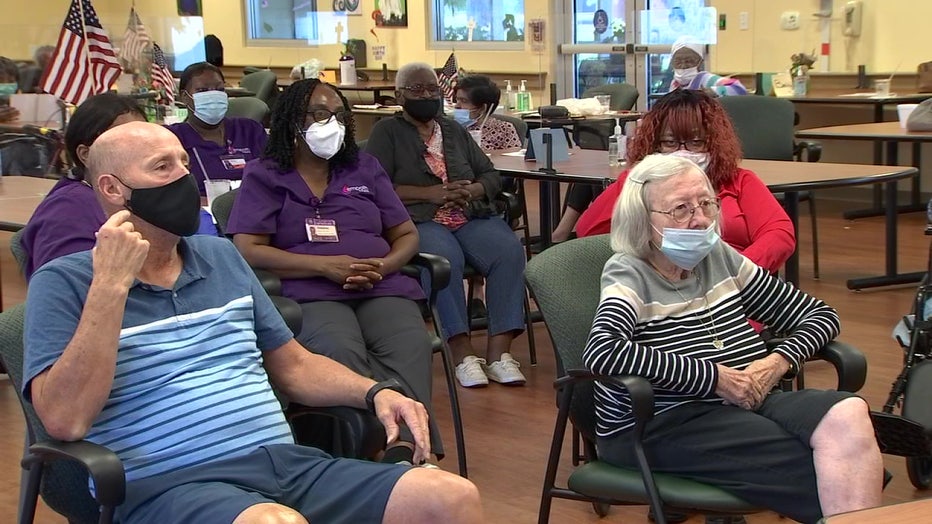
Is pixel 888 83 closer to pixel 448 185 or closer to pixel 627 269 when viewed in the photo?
pixel 448 185

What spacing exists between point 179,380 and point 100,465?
11.5 inches

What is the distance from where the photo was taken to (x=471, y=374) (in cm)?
448

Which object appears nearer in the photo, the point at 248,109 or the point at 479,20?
the point at 248,109

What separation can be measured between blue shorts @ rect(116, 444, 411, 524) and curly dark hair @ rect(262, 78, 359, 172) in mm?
1608

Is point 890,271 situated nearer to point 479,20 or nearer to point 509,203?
point 509,203

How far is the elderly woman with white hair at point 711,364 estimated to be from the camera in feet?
7.76

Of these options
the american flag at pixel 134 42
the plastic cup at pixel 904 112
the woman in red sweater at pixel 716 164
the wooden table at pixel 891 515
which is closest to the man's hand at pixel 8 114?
the american flag at pixel 134 42

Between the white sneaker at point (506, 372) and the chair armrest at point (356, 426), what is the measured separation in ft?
6.13

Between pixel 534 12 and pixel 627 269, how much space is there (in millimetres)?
8449

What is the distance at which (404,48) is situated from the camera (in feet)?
39.1

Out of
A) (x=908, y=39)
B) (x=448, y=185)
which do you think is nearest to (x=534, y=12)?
(x=908, y=39)

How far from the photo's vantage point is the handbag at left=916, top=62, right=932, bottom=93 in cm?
781

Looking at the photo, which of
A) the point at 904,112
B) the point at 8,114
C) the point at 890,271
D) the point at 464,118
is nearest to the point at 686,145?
the point at 464,118

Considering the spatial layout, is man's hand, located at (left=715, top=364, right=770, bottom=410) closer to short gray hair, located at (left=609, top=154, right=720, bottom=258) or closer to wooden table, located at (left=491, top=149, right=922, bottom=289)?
short gray hair, located at (left=609, top=154, right=720, bottom=258)
